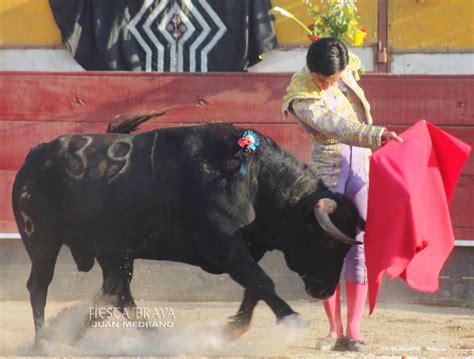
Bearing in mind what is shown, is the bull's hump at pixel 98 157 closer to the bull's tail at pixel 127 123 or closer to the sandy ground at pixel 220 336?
the bull's tail at pixel 127 123

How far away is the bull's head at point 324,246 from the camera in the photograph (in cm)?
493

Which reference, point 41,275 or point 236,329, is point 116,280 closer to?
point 41,275

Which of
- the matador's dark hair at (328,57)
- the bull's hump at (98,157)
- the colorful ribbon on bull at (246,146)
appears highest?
the matador's dark hair at (328,57)

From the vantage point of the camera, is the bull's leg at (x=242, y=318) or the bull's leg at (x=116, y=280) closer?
the bull's leg at (x=242, y=318)

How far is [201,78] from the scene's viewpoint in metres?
7.05

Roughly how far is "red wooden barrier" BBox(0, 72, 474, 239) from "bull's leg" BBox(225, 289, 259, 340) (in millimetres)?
1987

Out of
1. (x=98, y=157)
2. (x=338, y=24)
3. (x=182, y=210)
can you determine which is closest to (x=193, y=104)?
(x=338, y=24)

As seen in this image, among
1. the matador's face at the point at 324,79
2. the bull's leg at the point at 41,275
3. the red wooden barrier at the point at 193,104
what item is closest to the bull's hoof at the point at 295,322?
the matador's face at the point at 324,79

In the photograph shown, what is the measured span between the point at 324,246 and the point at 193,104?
2.23 metres

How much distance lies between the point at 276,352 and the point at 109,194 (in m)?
0.98

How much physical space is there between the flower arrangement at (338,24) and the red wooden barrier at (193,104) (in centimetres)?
75

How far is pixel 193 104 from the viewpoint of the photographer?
23.0 ft

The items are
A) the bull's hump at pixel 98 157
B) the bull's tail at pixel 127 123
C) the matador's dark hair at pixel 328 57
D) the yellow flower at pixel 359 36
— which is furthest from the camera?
the yellow flower at pixel 359 36

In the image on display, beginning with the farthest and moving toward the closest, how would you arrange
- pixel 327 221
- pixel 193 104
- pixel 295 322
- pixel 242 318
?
1. pixel 193 104
2. pixel 242 318
3. pixel 327 221
4. pixel 295 322
